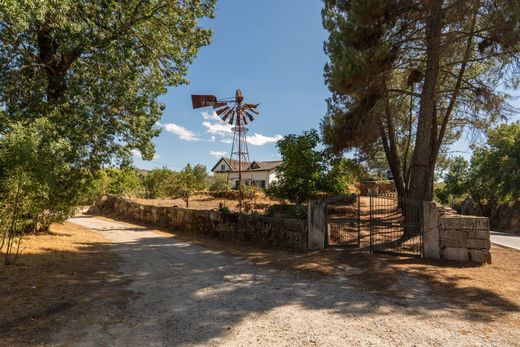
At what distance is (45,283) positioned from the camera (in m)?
6.21

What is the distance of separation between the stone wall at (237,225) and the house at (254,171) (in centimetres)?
2697

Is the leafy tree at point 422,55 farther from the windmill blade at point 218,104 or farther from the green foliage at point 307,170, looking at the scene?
the windmill blade at point 218,104

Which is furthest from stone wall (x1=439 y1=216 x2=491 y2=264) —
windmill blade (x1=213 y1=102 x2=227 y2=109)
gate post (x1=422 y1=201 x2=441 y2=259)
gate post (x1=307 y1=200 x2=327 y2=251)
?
windmill blade (x1=213 y1=102 x2=227 y2=109)

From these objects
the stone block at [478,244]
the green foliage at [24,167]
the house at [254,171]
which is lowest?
the stone block at [478,244]

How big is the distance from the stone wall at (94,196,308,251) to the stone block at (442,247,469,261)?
4083mm

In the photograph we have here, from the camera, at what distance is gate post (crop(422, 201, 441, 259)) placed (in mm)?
8773

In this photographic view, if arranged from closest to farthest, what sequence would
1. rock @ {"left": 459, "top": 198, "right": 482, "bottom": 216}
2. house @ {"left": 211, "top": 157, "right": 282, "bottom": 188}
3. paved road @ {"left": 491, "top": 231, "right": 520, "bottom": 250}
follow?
paved road @ {"left": 491, "top": 231, "right": 520, "bottom": 250} → rock @ {"left": 459, "top": 198, "right": 482, "bottom": 216} → house @ {"left": 211, "top": 157, "right": 282, "bottom": 188}

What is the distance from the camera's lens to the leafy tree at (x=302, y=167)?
14.8m

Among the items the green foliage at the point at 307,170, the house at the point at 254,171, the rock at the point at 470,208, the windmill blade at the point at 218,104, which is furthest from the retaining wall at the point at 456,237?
the house at the point at 254,171

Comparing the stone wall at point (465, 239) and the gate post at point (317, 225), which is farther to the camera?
the gate post at point (317, 225)

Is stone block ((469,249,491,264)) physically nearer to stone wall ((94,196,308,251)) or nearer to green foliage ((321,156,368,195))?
stone wall ((94,196,308,251))

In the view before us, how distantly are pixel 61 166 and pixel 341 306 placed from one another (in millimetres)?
9226

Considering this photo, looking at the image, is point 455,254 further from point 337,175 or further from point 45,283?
point 45,283

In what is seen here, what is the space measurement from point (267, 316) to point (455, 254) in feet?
22.0
